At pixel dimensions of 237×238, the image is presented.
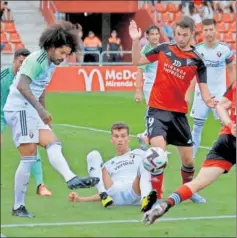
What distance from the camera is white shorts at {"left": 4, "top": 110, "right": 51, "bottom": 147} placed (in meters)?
12.2

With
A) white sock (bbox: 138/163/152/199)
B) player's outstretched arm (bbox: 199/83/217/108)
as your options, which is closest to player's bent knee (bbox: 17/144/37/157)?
white sock (bbox: 138/163/152/199)

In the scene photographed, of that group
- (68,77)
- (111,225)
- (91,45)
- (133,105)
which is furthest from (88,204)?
(91,45)

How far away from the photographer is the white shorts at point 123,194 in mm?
14211

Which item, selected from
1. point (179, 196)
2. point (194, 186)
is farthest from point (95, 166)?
point (179, 196)

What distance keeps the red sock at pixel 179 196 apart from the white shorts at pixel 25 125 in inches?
89.5

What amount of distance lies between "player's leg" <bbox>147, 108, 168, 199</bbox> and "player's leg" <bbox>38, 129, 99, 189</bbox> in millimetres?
1374

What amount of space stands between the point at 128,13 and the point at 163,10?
1871 mm

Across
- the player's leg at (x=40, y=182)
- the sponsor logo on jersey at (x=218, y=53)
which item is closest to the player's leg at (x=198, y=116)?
the sponsor logo on jersey at (x=218, y=53)

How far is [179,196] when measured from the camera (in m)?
10.6

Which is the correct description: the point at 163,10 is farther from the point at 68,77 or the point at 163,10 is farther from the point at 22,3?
the point at 68,77

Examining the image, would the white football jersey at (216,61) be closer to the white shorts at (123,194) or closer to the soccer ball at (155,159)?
the white shorts at (123,194)

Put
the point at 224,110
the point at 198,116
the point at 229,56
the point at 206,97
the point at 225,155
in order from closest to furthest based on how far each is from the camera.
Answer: the point at 224,110
the point at 225,155
the point at 206,97
the point at 229,56
the point at 198,116

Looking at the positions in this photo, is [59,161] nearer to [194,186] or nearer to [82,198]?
[194,186]

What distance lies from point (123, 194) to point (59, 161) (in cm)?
329
